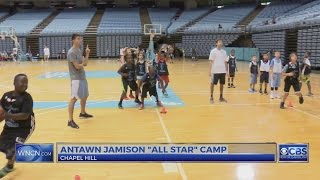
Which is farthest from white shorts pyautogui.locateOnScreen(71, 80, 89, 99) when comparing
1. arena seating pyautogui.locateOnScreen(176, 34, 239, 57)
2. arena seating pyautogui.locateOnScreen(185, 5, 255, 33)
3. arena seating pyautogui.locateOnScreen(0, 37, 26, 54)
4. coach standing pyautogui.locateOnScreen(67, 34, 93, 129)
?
arena seating pyautogui.locateOnScreen(0, 37, 26, 54)

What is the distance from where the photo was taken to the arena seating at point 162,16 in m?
44.2

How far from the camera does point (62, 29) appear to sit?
42.3 meters

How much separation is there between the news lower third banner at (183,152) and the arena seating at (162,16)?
128ft

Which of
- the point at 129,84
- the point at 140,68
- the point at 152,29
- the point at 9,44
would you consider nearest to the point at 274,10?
the point at 152,29

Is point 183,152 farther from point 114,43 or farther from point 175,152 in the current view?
point 114,43

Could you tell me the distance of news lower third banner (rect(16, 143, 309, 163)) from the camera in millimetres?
3811

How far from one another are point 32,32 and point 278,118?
37.5 metres

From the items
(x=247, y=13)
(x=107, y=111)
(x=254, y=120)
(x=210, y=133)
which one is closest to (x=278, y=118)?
(x=254, y=120)

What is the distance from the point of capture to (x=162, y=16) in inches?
1810

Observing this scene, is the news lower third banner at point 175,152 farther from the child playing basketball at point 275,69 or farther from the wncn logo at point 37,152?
the child playing basketball at point 275,69

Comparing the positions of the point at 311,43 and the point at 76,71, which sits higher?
the point at 311,43

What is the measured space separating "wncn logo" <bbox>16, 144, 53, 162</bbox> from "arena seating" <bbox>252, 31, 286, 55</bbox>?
84.7ft

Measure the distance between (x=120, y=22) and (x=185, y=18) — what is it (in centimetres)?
733

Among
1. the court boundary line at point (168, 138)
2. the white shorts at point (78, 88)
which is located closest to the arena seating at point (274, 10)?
the court boundary line at point (168, 138)
